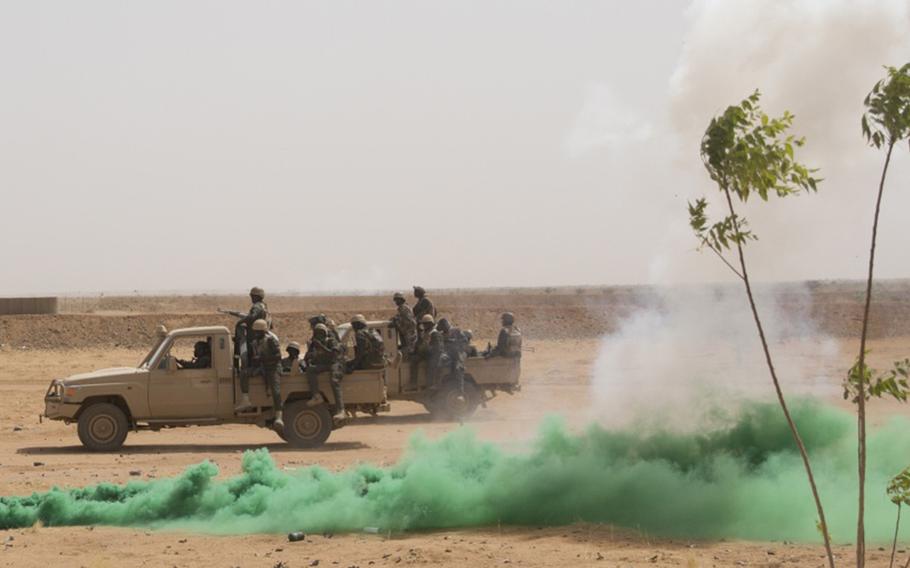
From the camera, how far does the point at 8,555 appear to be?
1160cm

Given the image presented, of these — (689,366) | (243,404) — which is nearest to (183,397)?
(243,404)

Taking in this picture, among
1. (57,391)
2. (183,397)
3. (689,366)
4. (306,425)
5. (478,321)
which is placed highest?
(478,321)

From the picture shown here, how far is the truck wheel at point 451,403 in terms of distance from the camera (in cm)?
2256

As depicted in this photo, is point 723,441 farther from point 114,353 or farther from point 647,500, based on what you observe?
point 114,353

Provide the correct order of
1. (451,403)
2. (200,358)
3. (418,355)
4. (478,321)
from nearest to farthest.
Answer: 1. (200,358)
2. (418,355)
3. (451,403)
4. (478,321)

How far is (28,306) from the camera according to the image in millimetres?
52406

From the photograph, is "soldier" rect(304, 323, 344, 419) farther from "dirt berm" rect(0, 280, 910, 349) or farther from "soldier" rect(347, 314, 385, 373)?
"dirt berm" rect(0, 280, 910, 349)

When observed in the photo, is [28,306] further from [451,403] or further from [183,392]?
[183,392]

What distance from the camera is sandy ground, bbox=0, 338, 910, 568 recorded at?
11.2 metres

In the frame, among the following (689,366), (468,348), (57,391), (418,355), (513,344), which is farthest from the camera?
(513,344)

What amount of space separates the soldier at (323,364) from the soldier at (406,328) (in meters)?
3.39

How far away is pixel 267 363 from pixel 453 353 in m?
4.63

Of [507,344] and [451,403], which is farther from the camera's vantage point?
[507,344]

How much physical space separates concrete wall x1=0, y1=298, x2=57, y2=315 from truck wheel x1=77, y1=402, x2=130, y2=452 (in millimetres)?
34139
